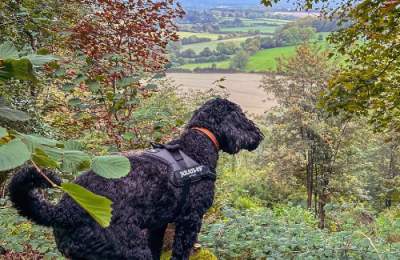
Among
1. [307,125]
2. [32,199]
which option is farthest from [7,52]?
[307,125]

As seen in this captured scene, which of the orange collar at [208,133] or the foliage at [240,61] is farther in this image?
the foliage at [240,61]

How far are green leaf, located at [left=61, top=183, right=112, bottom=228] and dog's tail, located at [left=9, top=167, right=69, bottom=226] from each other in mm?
1572

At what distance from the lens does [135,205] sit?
301cm

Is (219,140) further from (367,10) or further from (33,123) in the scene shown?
(367,10)

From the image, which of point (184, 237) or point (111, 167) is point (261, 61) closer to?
point (184, 237)

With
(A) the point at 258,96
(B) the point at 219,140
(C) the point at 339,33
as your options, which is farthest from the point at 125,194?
(A) the point at 258,96

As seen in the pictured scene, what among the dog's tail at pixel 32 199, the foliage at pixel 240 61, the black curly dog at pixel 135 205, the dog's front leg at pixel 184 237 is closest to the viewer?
the dog's tail at pixel 32 199

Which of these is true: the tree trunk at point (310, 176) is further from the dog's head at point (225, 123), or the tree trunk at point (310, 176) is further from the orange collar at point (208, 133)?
the orange collar at point (208, 133)

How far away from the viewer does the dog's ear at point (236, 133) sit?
3654 millimetres

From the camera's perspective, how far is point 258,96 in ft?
152

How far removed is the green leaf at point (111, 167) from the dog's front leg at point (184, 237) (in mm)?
2501

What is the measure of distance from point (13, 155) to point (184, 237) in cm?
283

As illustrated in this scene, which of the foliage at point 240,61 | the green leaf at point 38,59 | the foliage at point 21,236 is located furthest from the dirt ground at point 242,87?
the green leaf at point 38,59

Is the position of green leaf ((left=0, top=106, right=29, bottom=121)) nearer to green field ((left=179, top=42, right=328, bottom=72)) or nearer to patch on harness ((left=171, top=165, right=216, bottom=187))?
patch on harness ((left=171, top=165, right=216, bottom=187))
